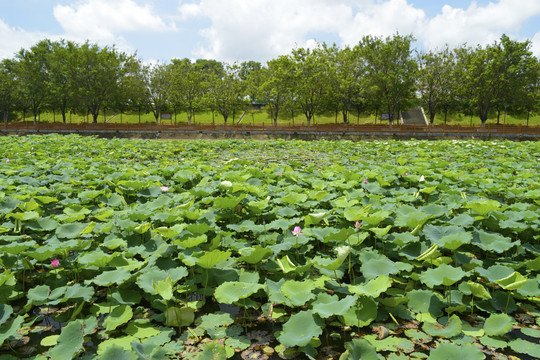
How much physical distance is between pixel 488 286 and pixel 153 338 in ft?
8.30

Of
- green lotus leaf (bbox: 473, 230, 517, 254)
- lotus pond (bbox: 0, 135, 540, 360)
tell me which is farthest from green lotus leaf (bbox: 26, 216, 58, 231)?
green lotus leaf (bbox: 473, 230, 517, 254)

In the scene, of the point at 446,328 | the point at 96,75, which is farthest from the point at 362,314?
the point at 96,75

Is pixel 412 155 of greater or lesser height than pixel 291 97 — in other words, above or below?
below

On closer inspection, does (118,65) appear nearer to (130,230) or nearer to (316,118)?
(316,118)

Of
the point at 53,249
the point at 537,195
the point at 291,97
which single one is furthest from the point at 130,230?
→ the point at 291,97

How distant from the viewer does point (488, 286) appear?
8.54 feet

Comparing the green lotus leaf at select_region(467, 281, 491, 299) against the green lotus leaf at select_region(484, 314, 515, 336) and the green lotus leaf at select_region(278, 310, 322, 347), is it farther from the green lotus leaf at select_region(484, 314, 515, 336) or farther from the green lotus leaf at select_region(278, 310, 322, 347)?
the green lotus leaf at select_region(278, 310, 322, 347)

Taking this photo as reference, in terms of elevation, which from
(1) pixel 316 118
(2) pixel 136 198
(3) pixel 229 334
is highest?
(1) pixel 316 118

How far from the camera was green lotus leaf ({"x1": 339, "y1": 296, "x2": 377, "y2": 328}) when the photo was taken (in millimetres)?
2039

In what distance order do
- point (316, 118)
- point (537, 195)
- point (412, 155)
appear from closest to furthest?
point (537, 195)
point (412, 155)
point (316, 118)

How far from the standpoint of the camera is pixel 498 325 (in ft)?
6.58

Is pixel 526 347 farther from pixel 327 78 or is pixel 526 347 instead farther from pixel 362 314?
pixel 327 78

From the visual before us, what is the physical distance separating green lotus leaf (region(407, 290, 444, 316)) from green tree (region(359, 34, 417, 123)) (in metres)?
31.2

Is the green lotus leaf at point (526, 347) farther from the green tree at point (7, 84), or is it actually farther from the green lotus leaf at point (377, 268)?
the green tree at point (7, 84)
